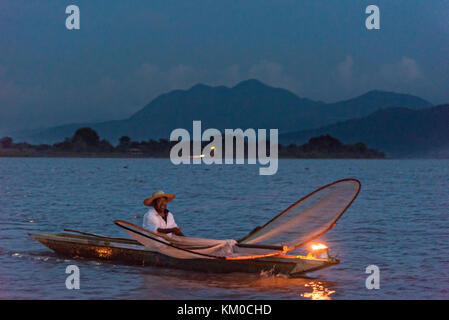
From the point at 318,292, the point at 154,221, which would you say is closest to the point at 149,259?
the point at 154,221

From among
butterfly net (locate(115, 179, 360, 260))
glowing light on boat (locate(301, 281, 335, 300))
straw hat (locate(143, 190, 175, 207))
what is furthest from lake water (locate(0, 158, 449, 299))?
straw hat (locate(143, 190, 175, 207))

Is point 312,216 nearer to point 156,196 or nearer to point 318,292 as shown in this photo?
point 318,292

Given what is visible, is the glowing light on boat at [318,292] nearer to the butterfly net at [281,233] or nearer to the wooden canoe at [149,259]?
the wooden canoe at [149,259]

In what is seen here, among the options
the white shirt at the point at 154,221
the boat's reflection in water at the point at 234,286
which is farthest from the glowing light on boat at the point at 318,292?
the white shirt at the point at 154,221

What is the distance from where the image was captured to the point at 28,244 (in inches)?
612

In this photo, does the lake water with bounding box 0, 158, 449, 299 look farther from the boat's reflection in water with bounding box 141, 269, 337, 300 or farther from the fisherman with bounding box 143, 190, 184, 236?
the fisherman with bounding box 143, 190, 184, 236

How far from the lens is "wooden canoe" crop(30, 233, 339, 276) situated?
1118 cm

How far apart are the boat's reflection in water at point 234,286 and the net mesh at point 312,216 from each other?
75 cm

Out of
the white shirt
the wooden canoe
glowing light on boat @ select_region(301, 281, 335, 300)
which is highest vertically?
the white shirt

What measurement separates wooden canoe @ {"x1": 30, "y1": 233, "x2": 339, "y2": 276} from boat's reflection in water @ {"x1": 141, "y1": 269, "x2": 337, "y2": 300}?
0.14m
